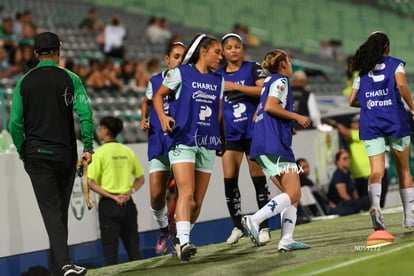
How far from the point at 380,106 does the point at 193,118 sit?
2048 millimetres

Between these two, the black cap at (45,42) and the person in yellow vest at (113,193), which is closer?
the black cap at (45,42)

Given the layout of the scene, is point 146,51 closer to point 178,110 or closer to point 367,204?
point 367,204

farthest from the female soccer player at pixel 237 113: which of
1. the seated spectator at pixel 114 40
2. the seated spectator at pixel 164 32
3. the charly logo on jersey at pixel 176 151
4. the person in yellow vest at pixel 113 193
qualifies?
the seated spectator at pixel 164 32

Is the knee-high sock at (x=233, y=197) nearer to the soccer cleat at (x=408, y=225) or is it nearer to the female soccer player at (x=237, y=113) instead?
the female soccer player at (x=237, y=113)

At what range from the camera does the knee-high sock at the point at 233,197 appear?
1098 centimetres

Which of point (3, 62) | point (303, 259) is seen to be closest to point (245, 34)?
point (3, 62)

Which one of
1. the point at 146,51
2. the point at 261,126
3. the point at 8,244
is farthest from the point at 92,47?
the point at 261,126

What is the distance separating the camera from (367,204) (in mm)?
16203

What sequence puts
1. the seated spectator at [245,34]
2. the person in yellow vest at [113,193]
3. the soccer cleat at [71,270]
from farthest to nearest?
the seated spectator at [245,34] < the person in yellow vest at [113,193] < the soccer cleat at [71,270]

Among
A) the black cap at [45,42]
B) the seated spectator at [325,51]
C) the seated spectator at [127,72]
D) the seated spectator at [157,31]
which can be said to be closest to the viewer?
the black cap at [45,42]

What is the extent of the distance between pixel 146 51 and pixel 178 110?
1817cm

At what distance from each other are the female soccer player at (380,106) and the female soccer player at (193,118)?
5.38 feet

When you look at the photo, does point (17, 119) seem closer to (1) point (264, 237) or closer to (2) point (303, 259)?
(2) point (303, 259)

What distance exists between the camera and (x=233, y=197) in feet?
36.3
